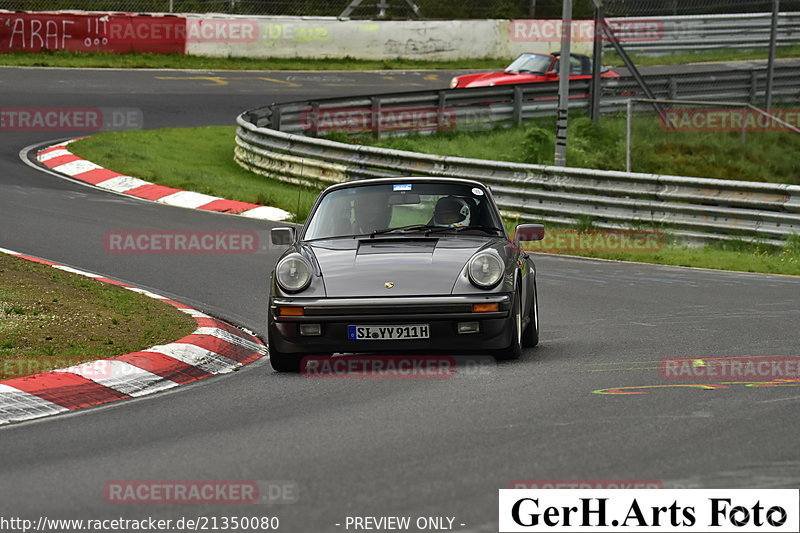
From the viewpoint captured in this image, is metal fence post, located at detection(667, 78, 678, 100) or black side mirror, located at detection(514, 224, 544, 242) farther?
metal fence post, located at detection(667, 78, 678, 100)

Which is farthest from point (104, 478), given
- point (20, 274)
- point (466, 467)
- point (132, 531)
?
point (20, 274)

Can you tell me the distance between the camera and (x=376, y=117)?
24.5 meters

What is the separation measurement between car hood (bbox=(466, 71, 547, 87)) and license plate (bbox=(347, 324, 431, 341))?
756 inches

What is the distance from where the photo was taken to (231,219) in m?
17.3

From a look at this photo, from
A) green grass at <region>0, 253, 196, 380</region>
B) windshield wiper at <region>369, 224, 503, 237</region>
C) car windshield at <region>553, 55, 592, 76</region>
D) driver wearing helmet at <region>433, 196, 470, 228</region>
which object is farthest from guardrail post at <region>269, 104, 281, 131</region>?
windshield wiper at <region>369, 224, 503, 237</region>

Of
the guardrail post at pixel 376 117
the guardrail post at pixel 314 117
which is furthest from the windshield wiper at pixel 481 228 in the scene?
the guardrail post at pixel 376 117

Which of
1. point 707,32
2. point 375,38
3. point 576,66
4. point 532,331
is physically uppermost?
point 707,32

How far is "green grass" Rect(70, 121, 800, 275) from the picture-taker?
15.2 m

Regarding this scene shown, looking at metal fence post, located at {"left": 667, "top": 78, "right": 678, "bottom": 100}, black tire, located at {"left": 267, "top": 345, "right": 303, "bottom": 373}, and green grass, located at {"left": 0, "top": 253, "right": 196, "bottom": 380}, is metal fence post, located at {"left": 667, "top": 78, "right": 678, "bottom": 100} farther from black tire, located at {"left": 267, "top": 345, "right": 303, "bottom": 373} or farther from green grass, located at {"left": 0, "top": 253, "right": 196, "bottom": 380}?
black tire, located at {"left": 267, "top": 345, "right": 303, "bottom": 373}

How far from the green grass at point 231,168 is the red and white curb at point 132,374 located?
23.9 feet

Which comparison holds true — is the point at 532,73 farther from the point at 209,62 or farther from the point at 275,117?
the point at 209,62

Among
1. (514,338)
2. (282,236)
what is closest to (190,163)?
(282,236)

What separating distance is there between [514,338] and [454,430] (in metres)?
2.14

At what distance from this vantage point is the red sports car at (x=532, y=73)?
26969 mm
